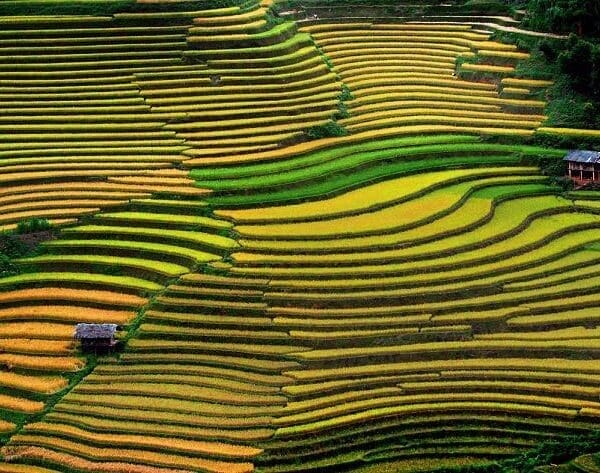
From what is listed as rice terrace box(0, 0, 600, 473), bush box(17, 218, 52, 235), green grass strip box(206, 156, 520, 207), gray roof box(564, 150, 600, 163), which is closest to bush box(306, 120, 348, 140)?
rice terrace box(0, 0, 600, 473)

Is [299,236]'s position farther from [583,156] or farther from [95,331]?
[583,156]

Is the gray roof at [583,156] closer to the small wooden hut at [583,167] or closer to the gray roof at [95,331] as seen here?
the small wooden hut at [583,167]

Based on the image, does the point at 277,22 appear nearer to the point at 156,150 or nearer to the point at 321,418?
the point at 156,150

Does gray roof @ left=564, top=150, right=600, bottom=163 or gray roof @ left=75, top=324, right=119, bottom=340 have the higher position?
gray roof @ left=564, top=150, right=600, bottom=163

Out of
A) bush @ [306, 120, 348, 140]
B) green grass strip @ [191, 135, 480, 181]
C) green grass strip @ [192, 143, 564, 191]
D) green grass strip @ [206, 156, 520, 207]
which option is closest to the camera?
green grass strip @ [206, 156, 520, 207]

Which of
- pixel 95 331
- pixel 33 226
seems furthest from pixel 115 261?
pixel 95 331

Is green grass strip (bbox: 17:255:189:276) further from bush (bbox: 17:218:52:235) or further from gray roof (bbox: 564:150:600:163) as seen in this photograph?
gray roof (bbox: 564:150:600:163)
